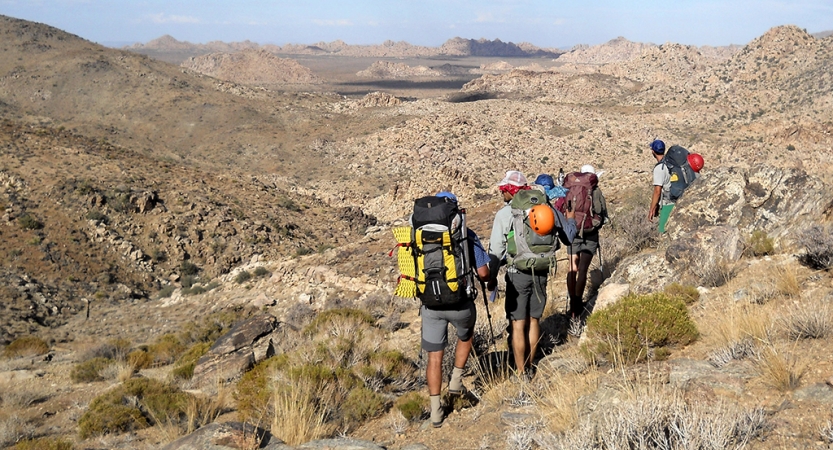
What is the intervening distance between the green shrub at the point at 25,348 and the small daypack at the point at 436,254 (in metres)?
11.0

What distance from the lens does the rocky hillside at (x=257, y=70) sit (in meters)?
98.6

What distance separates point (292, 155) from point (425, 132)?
876 centimetres

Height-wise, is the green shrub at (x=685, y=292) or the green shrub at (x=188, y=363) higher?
the green shrub at (x=685, y=292)

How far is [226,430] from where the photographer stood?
407cm

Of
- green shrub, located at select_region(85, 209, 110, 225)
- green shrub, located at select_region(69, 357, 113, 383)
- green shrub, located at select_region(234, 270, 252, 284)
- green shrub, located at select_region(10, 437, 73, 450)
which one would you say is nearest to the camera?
green shrub, located at select_region(10, 437, 73, 450)

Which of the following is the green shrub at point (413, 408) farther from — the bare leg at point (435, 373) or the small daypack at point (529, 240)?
the small daypack at point (529, 240)

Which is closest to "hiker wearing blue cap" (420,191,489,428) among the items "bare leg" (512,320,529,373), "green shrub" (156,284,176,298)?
"bare leg" (512,320,529,373)

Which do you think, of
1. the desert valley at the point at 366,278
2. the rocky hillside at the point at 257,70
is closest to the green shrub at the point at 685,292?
the desert valley at the point at 366,278

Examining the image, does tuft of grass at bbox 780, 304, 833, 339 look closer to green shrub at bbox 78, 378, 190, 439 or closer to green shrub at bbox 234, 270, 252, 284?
green shrub at bbox 78, 378, 190, 439

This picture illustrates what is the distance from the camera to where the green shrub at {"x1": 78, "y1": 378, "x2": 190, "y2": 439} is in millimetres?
5961

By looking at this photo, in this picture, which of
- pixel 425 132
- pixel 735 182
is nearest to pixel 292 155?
pixel 425 132

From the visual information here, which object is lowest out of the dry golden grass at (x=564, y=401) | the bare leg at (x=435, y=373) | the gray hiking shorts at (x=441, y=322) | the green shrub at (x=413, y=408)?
the green shrub at (x=413, y=408)

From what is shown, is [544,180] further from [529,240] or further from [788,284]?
[788,284]

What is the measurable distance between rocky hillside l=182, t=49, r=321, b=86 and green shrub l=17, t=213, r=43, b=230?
266 ft
